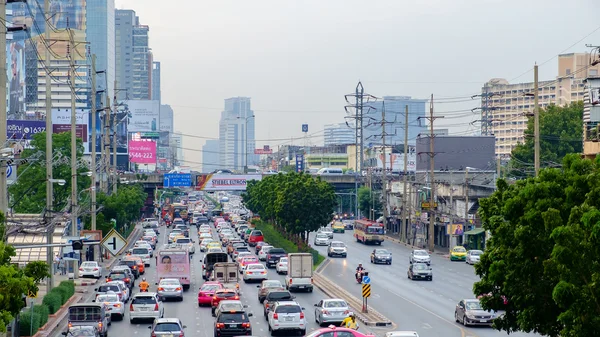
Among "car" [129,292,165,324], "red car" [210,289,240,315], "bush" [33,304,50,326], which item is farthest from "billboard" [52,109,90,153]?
"bush" [33,304,50,326]

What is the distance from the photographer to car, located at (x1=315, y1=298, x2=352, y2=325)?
44.1 meters

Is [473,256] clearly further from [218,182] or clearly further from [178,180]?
[218,182]

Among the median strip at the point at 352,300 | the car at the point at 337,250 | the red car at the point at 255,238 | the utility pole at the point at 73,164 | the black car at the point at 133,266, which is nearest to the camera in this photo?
the median strip at the point at 352,300

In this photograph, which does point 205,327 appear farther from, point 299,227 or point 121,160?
point 121,160

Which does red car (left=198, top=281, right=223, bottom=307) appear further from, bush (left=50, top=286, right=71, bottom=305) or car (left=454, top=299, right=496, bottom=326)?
car (left=454, top=299, right=496, bottom=326)

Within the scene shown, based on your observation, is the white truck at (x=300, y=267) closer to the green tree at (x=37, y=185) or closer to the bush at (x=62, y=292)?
the bush at (x=62, y=292)

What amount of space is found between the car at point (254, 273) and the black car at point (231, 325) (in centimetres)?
2930

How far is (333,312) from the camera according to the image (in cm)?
4434

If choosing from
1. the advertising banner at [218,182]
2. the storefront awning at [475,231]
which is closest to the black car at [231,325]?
the storefront awning at [475,231]

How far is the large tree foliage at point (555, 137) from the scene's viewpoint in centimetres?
11762

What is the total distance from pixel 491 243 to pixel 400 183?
107 meters

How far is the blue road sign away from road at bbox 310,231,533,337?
144 ft

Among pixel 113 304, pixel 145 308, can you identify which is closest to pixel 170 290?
pixel 113 304

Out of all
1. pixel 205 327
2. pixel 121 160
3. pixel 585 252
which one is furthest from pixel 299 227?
pixel 121 160
